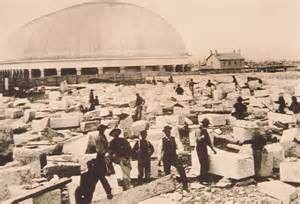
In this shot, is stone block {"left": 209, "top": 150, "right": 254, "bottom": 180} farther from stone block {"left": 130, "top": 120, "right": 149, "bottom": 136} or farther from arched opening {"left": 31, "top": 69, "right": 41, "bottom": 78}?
arched opening {"left": 31, "top": 69, "right": 41, "bottom": 78}

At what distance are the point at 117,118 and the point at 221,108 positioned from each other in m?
3.00

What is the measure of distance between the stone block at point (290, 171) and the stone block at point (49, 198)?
3.02 m

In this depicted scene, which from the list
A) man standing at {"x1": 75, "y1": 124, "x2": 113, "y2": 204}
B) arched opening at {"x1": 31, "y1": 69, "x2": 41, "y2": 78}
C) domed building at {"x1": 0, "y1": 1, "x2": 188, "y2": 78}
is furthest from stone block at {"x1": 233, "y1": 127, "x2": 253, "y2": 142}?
arched opening at {"x1": 31, "y1": 69, "x2": 41, "y2": 78}

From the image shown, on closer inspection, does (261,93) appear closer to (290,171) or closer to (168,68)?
(290,171)

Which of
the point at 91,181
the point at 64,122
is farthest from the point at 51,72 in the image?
the point at 91,181

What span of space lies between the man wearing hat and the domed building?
19.3 meters

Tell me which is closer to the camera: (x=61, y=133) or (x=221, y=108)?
(x=61, y=133)

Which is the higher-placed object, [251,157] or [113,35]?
[113,35]

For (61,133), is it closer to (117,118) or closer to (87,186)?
(117,118)

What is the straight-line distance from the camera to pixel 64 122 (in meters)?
9.31

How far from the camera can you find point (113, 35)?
1065 inches

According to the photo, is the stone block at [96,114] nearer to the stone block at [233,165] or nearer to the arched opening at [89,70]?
the stone block at [233,165]

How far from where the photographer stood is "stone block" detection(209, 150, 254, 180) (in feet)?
19.4

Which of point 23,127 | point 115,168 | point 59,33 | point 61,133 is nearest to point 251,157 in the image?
point 115,168
